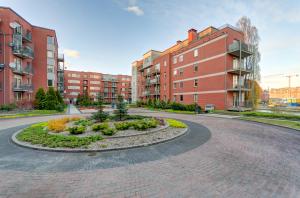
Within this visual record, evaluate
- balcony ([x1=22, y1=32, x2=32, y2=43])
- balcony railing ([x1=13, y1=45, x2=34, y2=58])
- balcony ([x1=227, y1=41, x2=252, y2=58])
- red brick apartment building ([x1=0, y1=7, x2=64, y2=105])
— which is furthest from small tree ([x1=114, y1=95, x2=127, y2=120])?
balcony ([x1=22, y1=32, x2=32, y2=43])

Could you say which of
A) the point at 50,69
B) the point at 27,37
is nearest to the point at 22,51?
the point at 27,37

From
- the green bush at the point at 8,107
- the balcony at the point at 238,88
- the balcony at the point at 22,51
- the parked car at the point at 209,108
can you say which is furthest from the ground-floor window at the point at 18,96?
the balcony at the point at 238,88

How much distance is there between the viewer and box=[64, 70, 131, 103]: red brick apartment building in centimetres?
6612

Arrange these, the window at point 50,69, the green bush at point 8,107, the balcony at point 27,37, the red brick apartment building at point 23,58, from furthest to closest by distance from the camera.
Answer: the window at point 50,69 < the balcony at point 27,37 < the red brick apartment building at point 23,58 < the green bush at point 8,107

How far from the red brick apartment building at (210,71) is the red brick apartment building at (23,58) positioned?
26511mm

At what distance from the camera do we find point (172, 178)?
3814mm

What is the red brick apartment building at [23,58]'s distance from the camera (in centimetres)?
2166

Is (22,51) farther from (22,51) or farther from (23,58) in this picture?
(23,58)

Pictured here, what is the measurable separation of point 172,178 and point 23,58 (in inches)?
1355

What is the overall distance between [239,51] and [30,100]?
3840 cm

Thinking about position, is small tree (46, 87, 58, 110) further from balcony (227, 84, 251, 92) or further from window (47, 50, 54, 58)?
balcony (227, 84, 251, 92)

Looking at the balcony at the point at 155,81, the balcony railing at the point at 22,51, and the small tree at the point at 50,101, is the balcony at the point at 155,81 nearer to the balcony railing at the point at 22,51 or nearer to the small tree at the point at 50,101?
the small tree at the point at 50,101

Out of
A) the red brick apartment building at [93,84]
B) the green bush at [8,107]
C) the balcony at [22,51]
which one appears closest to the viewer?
the green bush at [8,107]

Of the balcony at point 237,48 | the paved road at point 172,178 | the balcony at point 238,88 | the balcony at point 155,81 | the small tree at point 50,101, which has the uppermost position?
the balcony at point 237,48
